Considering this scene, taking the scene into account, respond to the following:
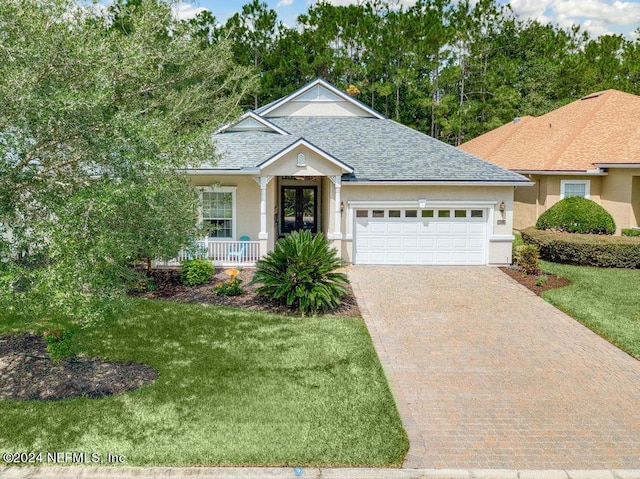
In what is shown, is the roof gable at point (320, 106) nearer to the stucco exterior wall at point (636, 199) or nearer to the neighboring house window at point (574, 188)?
the neighboring house window at point (574, 188)

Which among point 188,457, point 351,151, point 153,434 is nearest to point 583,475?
point 188,457

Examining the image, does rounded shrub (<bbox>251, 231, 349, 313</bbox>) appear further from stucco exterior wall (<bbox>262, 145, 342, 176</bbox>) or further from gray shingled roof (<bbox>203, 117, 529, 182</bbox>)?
gray shingled roof (<bbox>203, 117, 529, 182</bbox>)

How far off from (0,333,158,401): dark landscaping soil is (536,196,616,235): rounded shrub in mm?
16096

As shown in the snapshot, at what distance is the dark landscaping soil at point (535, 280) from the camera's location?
1491 centimetres

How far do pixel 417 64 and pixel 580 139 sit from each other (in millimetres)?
19402

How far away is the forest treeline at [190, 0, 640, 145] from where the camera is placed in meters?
39.5

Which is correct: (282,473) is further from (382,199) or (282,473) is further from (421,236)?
(421,236)

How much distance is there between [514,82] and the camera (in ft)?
140

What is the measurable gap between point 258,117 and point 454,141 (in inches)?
1126

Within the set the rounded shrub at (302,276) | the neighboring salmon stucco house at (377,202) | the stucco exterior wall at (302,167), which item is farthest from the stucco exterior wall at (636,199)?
the rounded shrub at (302,276)

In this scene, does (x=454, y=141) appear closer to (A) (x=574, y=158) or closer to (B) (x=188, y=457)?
(A) (x=574, y=158)

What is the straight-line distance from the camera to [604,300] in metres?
13.5

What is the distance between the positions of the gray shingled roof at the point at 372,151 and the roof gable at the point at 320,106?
0.48 meters

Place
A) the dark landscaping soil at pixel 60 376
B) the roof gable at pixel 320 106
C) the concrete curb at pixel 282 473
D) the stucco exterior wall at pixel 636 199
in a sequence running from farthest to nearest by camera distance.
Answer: the roof gable at pixel 320 106, the stucco exterior wall at pixel 636 199, the dark landscaping soil at pixel 60 376, the concrete curb at pixel 282 473
